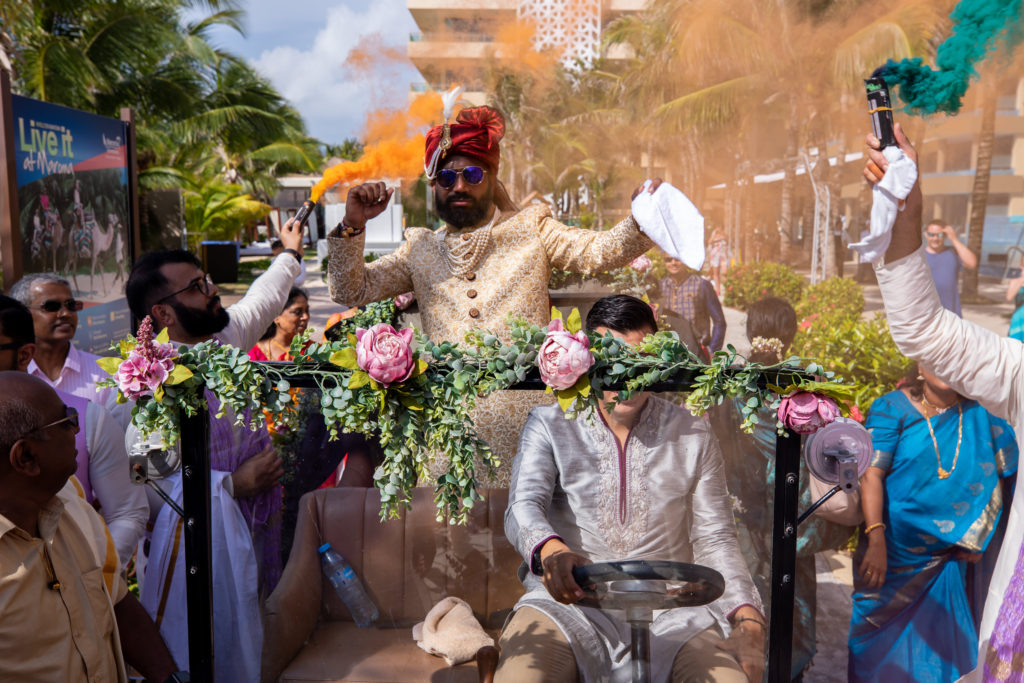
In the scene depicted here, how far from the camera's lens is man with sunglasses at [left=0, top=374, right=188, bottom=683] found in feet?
5.55

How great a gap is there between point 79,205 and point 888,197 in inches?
202

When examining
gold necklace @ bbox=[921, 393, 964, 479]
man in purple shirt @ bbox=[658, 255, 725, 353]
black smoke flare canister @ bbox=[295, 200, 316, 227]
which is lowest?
gold necklace @ bbox=[921, 393, 964, 479]

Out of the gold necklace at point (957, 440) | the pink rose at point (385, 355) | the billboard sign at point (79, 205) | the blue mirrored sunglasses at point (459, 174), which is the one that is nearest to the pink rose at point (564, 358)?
the pink rose at point (385, 355)

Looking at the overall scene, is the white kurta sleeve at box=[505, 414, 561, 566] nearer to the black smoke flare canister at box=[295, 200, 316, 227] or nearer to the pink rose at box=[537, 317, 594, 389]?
the pink rose at box=[537, 317, 594, 389]

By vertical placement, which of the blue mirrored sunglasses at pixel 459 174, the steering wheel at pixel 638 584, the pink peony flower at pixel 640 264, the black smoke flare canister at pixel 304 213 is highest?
the blue mirrored sunglasses at pixel 459 174

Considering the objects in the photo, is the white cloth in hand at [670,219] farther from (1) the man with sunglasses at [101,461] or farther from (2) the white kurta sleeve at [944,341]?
(1) the man with sunglasses at [101,461]

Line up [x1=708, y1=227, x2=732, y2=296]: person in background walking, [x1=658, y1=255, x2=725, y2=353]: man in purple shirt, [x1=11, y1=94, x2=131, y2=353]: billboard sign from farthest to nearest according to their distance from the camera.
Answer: [x1=708, y1=227, x2=732, y2=296]: person in background walking
[x1=658, y1=255, x2=725, y2=353]: man in purple shirt
[x1=11, y1=94, x2=131, y2=353]: billboard sign

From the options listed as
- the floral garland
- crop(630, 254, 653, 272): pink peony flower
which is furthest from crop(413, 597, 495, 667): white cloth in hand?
crop(630, 254, 653, 272): pink peony flower

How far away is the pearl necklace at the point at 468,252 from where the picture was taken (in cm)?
278

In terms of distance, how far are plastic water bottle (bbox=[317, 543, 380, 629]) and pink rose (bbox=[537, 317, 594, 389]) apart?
79cm

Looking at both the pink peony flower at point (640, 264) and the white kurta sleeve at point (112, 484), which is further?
the pink peony flower at point (640, 264)

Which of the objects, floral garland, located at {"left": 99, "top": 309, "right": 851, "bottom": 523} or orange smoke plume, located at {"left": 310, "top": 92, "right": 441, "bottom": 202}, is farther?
orange smoke plume, located at {"left": 310, "top": 92, "right": 441, "bottom": 202}

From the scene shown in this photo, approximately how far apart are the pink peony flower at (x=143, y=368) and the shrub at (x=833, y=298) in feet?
29.1

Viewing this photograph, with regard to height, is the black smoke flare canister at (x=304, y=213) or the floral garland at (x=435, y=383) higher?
the black smoke flare canister at (x=304, y=213)
